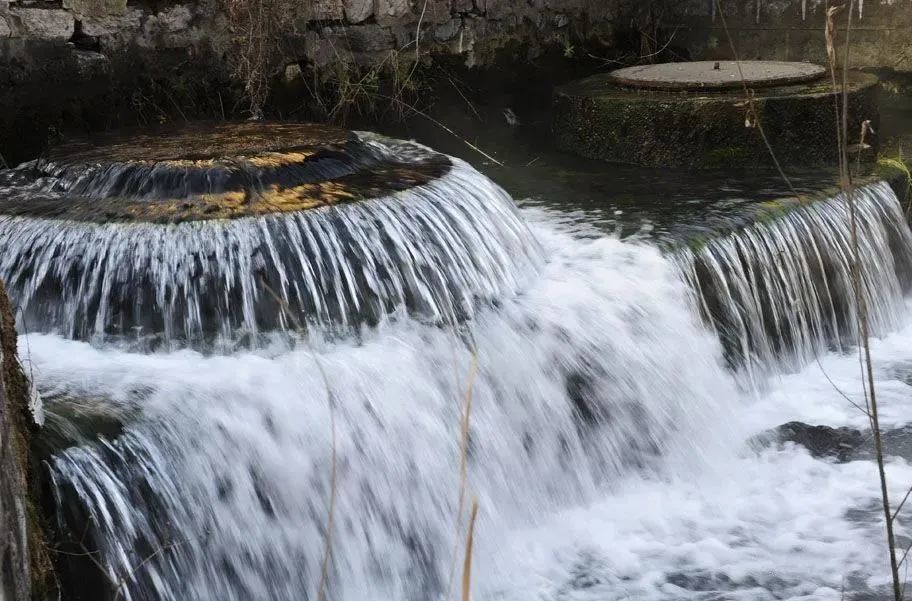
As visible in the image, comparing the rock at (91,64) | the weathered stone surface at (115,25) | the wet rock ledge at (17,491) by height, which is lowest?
the wet rock ledge at (17,491)

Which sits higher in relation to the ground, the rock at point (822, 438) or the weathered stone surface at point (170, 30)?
the weathered stone surface at point (170, 30)

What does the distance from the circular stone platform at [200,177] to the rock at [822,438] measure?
170 cm

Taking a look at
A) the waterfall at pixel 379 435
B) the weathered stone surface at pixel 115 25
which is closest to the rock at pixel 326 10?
the weathered stone surface at pixel 115 25

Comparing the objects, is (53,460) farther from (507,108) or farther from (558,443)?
(507,108)

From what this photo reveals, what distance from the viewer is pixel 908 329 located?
506 cm

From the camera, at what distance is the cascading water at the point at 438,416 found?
2854mm

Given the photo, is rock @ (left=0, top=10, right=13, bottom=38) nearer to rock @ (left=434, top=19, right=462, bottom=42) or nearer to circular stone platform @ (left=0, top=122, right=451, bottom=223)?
circular stone platform @ (left=0, top=122, right=451, bottom=223)

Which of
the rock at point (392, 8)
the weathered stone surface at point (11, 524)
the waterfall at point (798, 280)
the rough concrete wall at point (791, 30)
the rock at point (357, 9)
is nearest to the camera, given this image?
the weathered stone surface at point (11, 524)

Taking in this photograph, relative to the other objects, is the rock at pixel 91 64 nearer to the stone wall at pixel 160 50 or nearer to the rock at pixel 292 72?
the stone wall at pixel 160 50

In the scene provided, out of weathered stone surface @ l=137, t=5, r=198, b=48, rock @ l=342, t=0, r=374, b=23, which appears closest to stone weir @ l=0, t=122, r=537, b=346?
weathered stone surface @ l=137, t=5, r=198, b=48

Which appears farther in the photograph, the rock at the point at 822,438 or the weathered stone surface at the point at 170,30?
the weathered stone surface at the point at 170,30

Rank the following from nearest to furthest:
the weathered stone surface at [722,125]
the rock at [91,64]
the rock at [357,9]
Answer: the rock at [91,64] → the weathered stone surface at [722,125] → the rock at [357,9]

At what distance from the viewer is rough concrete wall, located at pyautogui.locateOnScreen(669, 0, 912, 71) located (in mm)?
7043

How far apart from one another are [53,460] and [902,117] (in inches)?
240
